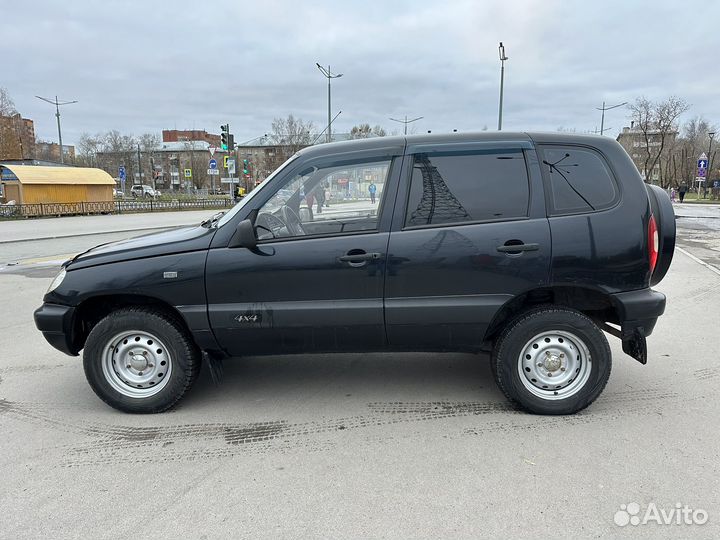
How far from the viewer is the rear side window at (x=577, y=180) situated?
3.54 metres

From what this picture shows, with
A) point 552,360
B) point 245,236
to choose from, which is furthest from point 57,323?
point 552,360

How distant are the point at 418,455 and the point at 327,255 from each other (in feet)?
4.67

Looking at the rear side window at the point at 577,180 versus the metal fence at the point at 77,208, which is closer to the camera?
the rear side window at the point at 577,180

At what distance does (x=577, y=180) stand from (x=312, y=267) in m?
1.96

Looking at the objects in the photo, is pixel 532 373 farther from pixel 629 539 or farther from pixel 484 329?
pixel 629 539

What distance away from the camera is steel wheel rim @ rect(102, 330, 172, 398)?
3.70 meters

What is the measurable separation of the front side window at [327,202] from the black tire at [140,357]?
3.25 feet

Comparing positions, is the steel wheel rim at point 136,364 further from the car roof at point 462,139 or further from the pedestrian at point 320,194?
the car roof at point 462,139

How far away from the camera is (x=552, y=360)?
362 cm

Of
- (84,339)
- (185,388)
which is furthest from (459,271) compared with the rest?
(84,339)

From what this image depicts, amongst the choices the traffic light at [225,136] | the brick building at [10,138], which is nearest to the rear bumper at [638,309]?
the traffic light at [225,136]

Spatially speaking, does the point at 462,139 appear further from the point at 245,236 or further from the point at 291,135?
the point at 291,135

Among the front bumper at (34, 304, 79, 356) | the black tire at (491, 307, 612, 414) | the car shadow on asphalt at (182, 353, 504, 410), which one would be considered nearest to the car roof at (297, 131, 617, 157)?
the black tire at (491, 307, 612, 414)

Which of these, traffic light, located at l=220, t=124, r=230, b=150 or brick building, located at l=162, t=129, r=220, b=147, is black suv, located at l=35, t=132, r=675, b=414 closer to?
traffic light, located at l=220, t=124, r=230, b=150
